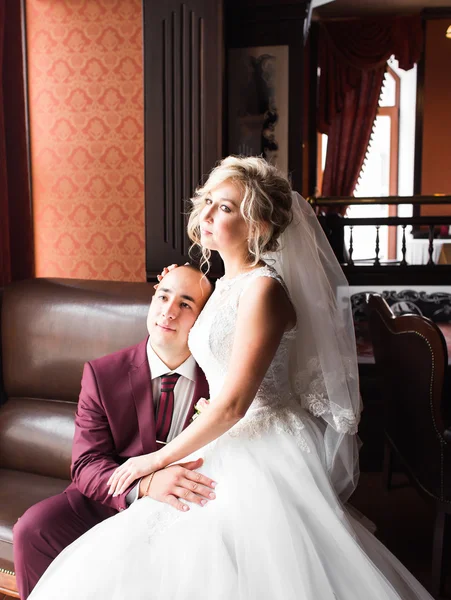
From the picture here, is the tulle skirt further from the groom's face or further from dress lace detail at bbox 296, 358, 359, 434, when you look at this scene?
the groom's face

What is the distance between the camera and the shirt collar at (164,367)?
197 cm

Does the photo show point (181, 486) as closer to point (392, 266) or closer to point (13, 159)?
point (13, 159)

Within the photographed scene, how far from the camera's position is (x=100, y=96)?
404cm

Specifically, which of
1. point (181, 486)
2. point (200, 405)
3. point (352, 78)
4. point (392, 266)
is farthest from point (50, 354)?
point (352, 78)

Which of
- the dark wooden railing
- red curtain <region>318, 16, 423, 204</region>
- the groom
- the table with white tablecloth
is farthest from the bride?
red curtain <region>318, 16, 423, 204</region>

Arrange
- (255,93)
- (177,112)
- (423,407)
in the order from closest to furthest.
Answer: (423,407) < (177,112) < (255,93)

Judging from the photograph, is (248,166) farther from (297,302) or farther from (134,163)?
(134,163)

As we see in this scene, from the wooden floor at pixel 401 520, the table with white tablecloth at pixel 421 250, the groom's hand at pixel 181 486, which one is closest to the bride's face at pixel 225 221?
the groom's hand at pixel 181 486

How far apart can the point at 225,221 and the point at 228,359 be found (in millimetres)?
390

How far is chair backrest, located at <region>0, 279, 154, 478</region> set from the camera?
2340mm

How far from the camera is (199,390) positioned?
1977mm

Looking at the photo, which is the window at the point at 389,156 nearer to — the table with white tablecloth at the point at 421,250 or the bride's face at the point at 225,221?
the table with white tablecloth at the point at 421,250

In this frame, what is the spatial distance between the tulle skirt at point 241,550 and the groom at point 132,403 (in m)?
0.34

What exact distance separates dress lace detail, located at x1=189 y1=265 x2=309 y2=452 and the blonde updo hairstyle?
82 millimetres
